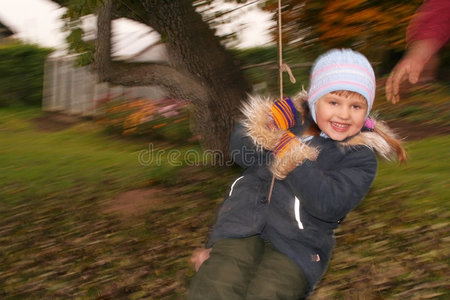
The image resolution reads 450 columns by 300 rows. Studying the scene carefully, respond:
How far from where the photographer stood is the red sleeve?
9.87 ft

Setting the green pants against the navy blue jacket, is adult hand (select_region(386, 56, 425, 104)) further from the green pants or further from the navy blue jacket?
the green pants

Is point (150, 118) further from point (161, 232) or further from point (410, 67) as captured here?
point (410, 67)

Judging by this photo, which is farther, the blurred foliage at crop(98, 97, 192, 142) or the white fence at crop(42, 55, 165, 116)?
the white fence at crop(42, 55, 165, 116)

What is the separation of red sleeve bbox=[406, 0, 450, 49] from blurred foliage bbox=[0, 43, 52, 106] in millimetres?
14827

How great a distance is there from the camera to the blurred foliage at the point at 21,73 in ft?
53.3

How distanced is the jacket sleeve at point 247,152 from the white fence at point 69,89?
39.7 ft

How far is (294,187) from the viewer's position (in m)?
2.63

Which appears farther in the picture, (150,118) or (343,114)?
(150,118)

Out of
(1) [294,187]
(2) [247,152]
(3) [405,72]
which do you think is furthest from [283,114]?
(3) [405,72]

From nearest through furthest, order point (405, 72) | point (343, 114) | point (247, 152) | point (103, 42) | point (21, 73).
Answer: point (343, 114), point (247, 152), point (405, 72), point (103, 42), point (21, 73)

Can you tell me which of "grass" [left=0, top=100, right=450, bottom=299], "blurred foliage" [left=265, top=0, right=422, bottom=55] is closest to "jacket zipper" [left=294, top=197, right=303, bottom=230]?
"grass" [left=0, top=100, right=450, bottom=299]

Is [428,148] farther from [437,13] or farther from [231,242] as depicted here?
[231,242]

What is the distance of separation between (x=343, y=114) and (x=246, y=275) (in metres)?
0.83

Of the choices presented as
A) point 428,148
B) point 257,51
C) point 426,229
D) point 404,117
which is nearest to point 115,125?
point 257,51
